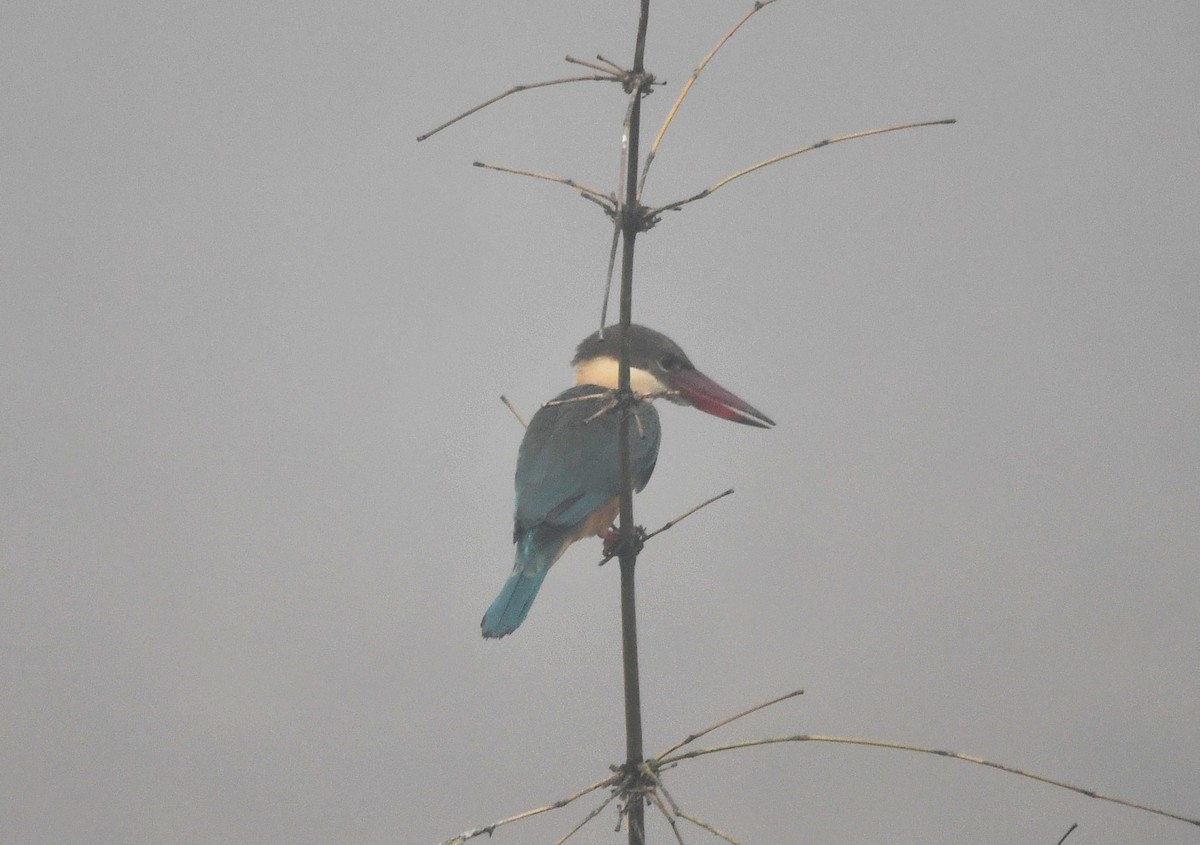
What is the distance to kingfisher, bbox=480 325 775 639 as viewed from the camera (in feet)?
4.48

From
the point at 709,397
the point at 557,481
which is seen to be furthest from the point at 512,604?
the point at 709,397

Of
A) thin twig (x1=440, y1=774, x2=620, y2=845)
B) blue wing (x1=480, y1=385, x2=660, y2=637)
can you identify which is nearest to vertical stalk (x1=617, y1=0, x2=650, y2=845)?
thin twig (x1=440, y1=774, x2=620, y2=845)

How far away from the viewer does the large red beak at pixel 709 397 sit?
4.76 ft

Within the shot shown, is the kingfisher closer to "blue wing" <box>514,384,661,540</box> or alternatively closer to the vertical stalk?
"blue wing" <box>514,384,661,540</box>

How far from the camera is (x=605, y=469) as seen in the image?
4.93ft

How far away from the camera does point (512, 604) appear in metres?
1.30

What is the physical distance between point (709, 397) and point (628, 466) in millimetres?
628

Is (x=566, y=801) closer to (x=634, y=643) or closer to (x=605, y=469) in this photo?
(x=634, y=643)

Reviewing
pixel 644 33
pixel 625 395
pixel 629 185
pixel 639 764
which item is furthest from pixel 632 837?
pixel 644 33

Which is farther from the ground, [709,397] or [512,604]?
[709,397]

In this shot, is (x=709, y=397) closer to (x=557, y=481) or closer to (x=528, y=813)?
(x=557, y=481)

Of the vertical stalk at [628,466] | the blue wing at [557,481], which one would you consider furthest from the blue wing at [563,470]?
the vertical stalk at [628,466]

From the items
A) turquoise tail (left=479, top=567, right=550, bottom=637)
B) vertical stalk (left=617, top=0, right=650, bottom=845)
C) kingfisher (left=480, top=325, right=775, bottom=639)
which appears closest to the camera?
vertical stalk (left=617, top=0, right=650, bottom=845)

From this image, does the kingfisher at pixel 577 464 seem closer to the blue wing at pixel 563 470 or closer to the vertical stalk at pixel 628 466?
the blue wing at pixel 563 470
